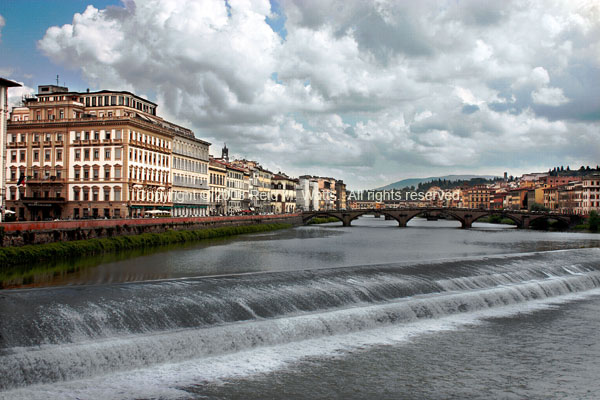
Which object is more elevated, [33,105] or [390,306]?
[33,105]

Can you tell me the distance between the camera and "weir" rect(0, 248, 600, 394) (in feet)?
42.4

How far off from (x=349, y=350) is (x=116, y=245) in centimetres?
3248

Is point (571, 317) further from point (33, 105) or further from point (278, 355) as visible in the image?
point (33, 105)

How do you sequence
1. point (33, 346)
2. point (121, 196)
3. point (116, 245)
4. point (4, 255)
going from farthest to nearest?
point (121, 196) → point (116, 245) → point (4, 255) → point (33, 346)

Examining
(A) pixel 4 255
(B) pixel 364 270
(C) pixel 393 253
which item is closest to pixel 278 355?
(B) pixel 364 270

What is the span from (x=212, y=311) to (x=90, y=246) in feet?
87.7

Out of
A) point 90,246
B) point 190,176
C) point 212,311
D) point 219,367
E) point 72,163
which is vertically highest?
point 72,163

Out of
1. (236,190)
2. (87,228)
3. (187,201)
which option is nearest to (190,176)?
(187,201)

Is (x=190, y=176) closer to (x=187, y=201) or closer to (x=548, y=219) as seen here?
(x=187, y=201)

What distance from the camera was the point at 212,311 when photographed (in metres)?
16.4

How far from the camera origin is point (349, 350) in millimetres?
15195

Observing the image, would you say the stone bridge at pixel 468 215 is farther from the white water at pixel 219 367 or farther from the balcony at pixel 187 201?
the white water at pixel 219 367

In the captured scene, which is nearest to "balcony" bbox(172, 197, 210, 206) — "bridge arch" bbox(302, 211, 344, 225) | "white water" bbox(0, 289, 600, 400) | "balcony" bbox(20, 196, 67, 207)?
"balcony" bbox(20, 196, 67, 207)

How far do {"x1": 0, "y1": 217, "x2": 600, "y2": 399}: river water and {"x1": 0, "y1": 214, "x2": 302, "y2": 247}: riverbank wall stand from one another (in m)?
19.7
